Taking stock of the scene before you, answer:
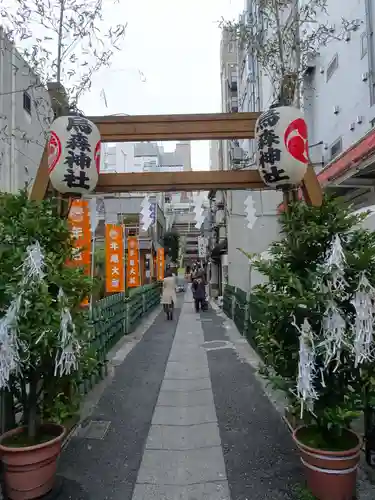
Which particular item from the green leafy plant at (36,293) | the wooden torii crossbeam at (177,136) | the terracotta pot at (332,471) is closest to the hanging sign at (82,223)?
the wooden torii crossbeam at (177,136)

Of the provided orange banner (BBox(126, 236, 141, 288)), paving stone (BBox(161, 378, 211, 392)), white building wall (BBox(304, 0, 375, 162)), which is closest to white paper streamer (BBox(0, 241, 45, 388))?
paving stone (BBox(161, 378, 211, 392))

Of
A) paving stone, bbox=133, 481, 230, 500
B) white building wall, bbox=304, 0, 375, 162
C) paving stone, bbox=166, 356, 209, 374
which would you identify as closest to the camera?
paving stone, bbox=133, 481, 230, 500

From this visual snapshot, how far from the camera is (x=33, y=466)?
12.3 ft

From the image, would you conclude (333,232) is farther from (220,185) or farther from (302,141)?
(220,185)

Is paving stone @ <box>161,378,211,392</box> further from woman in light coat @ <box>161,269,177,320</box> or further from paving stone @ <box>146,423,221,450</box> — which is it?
woman in light coat @ <box>161,269,177,320</box>

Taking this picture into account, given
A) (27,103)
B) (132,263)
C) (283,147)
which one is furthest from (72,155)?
(27,103)

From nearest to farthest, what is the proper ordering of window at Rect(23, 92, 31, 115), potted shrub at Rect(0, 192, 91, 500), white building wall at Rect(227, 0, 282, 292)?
potted shrub at Rect(0, 192, 91, 500)
window at Rect(23, 92, 31, 115)
white building wall at Rect(227, 0, 282, 292)

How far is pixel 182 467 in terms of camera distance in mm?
4629

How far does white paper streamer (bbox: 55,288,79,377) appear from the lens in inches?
147

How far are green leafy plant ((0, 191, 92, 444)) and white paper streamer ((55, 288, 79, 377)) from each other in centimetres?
5

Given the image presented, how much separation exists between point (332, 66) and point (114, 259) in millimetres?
8579

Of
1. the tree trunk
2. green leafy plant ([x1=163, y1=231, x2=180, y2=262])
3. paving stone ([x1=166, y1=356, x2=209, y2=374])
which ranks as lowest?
paving stone ([x1=166, y1=356, x2=209, y2=374])

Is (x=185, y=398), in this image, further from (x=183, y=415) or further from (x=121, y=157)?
(x=121, y=157)

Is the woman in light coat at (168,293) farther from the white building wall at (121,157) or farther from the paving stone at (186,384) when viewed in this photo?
the white building wall at (121,157)
